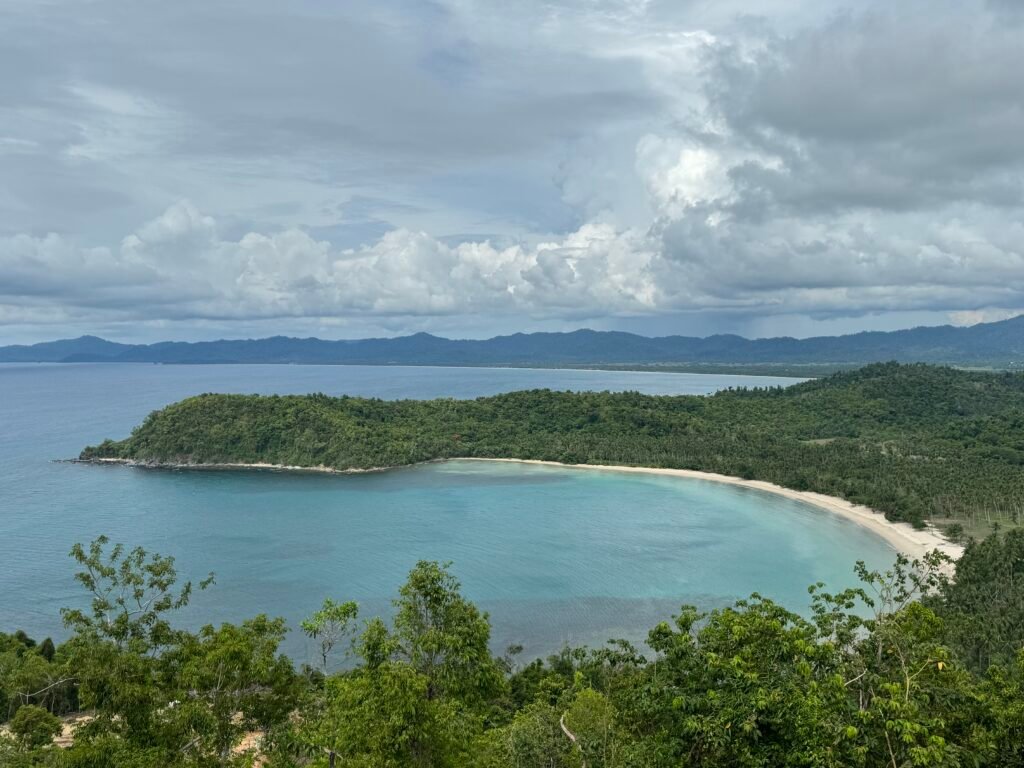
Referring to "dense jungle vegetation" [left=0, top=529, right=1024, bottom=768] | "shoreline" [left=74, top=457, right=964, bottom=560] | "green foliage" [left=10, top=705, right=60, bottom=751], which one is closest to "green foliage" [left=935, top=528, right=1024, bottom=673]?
"shoreline" [left=74, top=457, right=964, bottom=560]

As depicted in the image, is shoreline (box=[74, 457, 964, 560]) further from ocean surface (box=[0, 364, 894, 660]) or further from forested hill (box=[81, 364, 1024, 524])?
ocean surface (box=[0, 364, 894, 660])

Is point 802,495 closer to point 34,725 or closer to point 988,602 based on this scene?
point 988,602

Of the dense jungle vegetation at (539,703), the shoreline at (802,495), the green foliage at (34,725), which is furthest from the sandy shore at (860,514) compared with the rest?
the green foliage at (34,725)

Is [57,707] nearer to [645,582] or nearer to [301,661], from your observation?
[301,661]

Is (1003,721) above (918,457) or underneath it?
above

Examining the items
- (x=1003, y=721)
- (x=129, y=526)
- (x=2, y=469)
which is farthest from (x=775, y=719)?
(x=2, y=469)

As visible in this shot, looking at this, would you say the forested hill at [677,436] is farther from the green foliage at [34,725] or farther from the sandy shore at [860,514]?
the green foliage at [34,725]

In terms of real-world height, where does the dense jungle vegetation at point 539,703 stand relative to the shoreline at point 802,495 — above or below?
above

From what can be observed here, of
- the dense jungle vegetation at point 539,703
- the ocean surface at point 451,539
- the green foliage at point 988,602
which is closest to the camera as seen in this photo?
the dense jungle vegetation at point 539,703
